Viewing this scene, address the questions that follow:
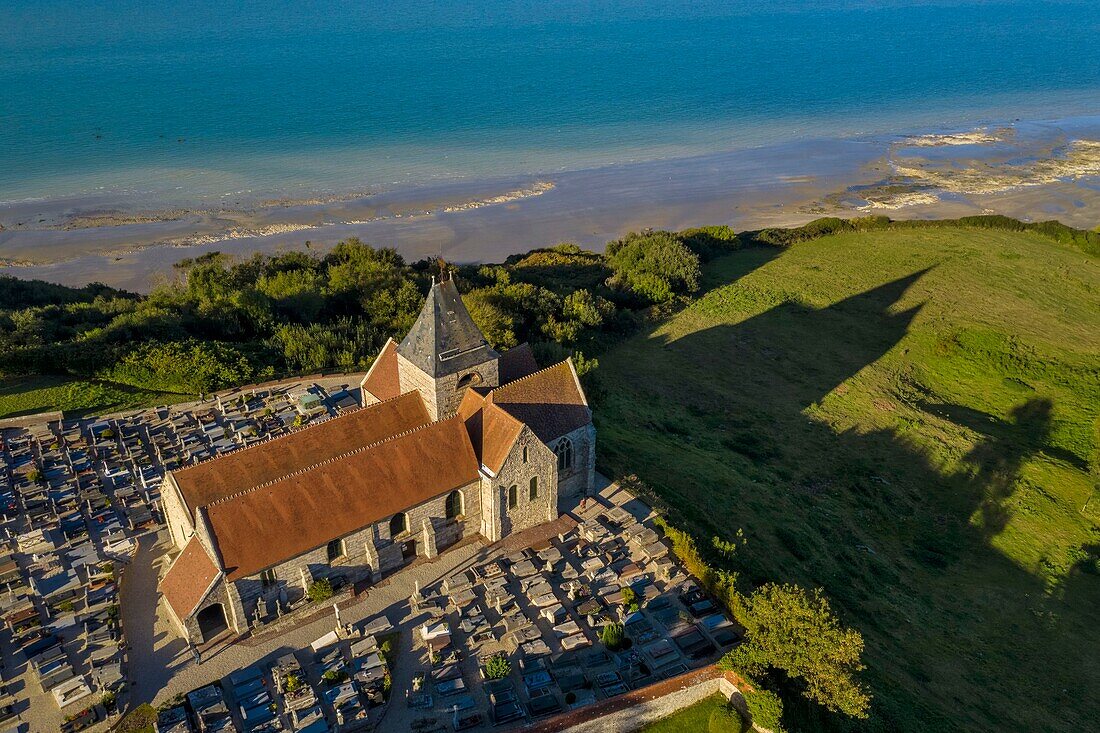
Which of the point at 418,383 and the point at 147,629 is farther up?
the point at 418,383

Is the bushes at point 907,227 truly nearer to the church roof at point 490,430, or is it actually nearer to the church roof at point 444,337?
the church roof at point 444,337

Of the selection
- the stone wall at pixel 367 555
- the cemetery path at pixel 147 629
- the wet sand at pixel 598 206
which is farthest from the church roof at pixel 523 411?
the wet sand at pixel 598 206

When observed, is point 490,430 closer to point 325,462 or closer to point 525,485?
point 525,485

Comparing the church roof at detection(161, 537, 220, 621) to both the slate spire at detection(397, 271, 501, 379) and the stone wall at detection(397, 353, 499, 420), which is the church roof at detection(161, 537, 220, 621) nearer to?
the stone wall at detection(397, 353, 499, 420)

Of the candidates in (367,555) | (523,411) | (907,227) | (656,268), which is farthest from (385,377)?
(907,227)

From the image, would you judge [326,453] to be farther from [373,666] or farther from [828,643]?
[828,643]
